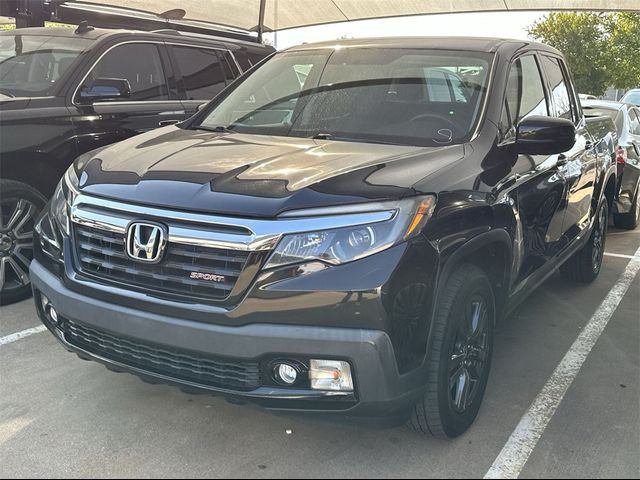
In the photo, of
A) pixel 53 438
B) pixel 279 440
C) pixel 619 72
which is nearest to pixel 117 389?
pixel 53 438

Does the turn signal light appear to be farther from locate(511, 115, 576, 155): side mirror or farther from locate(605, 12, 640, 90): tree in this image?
locate(605, 12, 640, 90): tree

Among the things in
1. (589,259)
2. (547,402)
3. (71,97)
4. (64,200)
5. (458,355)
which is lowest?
(589,259)

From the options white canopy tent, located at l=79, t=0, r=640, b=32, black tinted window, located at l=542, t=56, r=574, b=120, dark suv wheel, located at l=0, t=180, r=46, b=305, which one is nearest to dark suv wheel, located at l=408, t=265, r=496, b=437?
black tinted window, located at l=542, t=56, r=574, b=120

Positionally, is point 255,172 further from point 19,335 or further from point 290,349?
point 19,335

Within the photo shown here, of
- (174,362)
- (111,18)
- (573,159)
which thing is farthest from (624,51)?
(174,362)

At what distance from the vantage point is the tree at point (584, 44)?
92.3 ft

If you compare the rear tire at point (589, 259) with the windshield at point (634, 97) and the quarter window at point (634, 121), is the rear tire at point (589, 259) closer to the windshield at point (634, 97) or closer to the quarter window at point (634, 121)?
the quarter window at point (634, 121)

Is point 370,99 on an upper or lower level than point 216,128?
upper

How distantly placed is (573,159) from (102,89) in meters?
3.29

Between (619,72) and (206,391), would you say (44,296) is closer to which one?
(206,391)

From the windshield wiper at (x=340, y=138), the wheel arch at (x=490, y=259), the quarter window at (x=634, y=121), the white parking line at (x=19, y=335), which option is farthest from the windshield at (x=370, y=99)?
the quarter window at (x=634, y=121)

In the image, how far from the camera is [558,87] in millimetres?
4383

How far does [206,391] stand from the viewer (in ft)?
7.86

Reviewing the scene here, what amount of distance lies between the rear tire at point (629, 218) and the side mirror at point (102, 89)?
5.84 m
